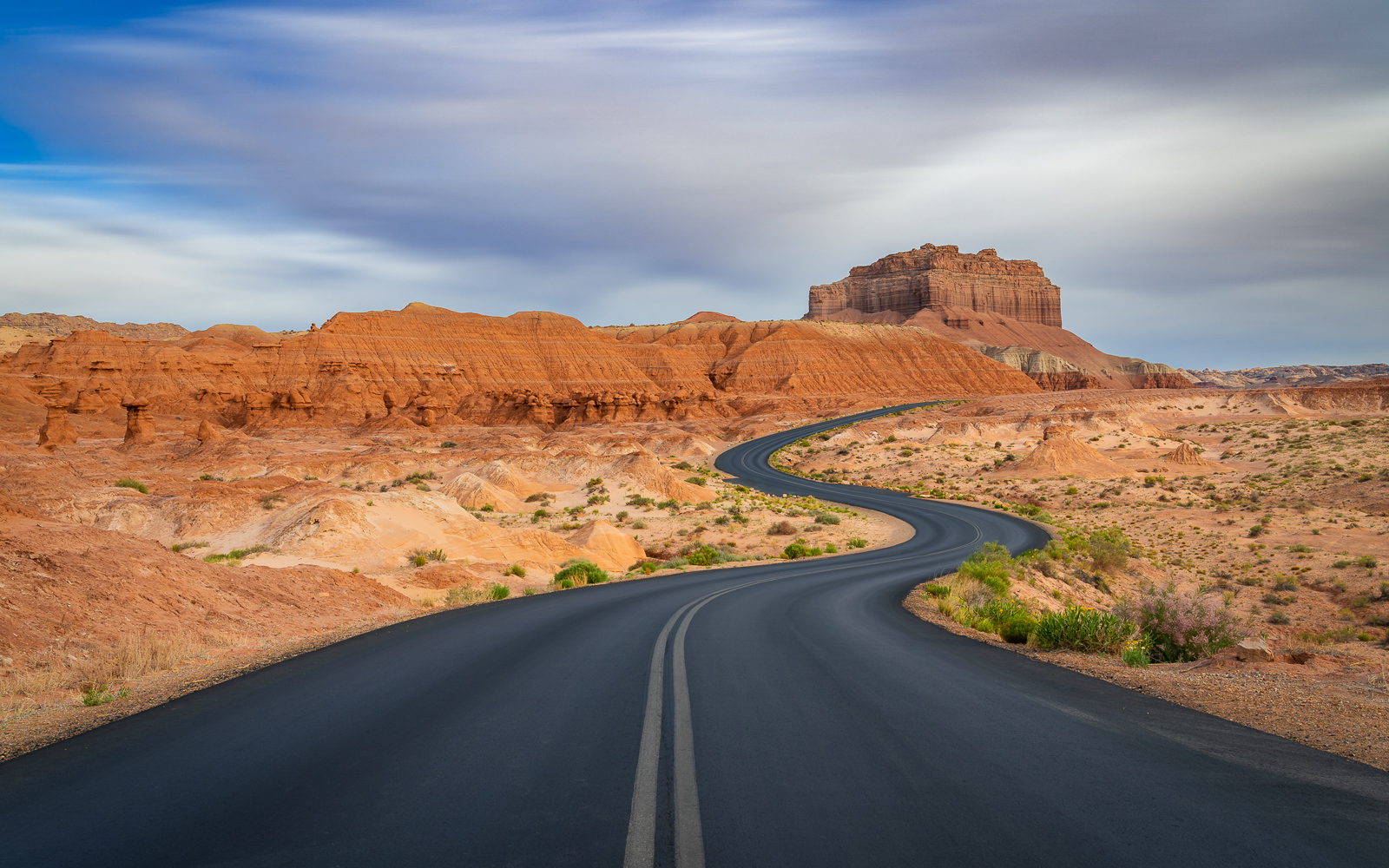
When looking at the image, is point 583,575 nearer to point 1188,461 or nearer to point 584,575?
point 584,575

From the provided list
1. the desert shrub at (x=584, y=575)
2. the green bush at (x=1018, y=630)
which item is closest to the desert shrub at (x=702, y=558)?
the desert shrub at (x=584, y=575)

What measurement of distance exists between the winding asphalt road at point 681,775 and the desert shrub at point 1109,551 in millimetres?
21139

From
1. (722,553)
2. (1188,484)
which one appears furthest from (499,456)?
(1188,484)

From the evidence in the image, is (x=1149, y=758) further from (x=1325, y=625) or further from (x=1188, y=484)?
(x=1188, y=484)

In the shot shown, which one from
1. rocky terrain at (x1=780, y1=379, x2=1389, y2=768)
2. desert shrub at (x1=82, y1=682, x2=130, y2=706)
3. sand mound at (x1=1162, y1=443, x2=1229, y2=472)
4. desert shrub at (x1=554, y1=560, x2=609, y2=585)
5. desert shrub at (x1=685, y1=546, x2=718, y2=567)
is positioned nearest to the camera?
desert shrub at (x1=82, y1=682, x2=130, y2=706)

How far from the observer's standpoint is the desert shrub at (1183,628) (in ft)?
30.3

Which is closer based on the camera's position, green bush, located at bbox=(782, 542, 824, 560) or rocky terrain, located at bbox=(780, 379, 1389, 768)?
rocky terrain, located at bbox=(780, 379, 1389, 768)

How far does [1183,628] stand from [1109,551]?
19206 millimetres

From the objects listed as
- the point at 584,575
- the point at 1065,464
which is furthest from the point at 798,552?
the point at 1065,464

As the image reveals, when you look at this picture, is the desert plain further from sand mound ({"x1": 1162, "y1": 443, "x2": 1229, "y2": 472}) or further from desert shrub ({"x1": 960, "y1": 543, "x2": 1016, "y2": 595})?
desert shrub ({"x1": 960, "y1": 543, "x2": 1016, "y2": 595})

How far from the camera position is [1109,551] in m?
26.5

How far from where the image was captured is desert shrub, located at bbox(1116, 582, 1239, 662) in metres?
9.23

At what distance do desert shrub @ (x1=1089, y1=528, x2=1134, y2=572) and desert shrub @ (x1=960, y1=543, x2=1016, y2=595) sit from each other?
596cm

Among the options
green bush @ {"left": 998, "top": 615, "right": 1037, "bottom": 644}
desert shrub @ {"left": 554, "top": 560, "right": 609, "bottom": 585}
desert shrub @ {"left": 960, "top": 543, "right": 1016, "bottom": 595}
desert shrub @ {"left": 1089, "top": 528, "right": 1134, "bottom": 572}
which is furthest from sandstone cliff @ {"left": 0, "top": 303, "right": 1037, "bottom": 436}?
green bush @ {"left": 998, "top": 615, "right": 1037, "bottom": 644}
